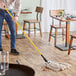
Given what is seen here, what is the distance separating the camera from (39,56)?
409 centimetres

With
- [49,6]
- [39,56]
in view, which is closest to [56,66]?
[39,56]

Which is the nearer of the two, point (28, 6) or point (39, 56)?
point (39, 56)

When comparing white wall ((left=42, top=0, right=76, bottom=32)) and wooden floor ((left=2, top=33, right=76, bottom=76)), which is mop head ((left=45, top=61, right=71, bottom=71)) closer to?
wooden floor ((left=2, top=33, right=76, bottom=76))

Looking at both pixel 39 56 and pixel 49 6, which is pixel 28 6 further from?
pixel 39 56

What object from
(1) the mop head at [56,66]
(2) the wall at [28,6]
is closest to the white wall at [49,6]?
(2) the wall at [28,6]

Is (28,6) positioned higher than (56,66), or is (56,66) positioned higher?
(28,6)

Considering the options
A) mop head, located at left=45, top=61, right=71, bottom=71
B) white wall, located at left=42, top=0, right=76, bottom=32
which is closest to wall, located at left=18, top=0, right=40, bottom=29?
white wall, located at left=42, top=0, right=76, bottom=32

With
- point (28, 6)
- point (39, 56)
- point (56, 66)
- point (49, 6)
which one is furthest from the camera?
point (49, 6)

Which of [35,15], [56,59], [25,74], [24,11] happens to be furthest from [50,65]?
[35,15]

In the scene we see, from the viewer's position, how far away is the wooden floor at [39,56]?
326 cm

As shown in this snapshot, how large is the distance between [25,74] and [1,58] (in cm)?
18

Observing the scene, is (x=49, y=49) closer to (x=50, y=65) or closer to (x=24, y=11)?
(x=50, y=65)

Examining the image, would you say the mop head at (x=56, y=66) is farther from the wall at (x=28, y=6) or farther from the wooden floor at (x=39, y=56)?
the wall at (x=28, y=6)

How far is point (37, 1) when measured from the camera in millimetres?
6500
